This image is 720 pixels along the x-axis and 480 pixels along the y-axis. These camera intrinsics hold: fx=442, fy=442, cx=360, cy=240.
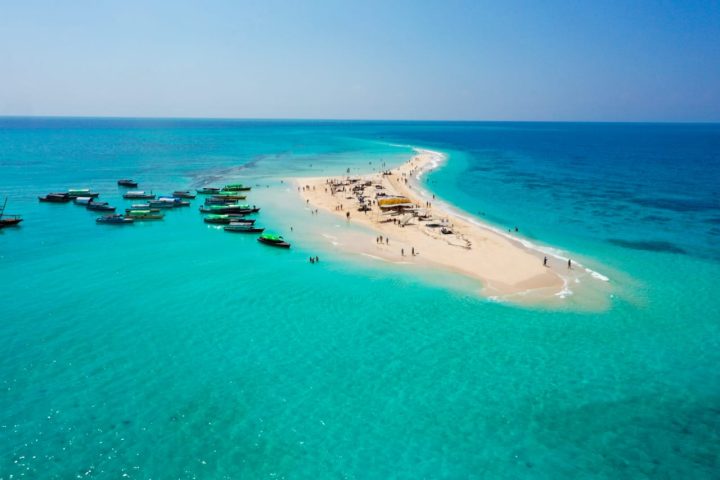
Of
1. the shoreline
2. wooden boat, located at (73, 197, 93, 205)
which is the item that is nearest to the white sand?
the shoreline

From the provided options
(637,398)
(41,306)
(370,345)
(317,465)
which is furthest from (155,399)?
(637,398)

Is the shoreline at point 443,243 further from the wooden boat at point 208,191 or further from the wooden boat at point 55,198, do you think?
the wooden boat at point 55,198

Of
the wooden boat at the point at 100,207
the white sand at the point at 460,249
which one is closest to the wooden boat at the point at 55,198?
the wooden boat at the point at 100,207

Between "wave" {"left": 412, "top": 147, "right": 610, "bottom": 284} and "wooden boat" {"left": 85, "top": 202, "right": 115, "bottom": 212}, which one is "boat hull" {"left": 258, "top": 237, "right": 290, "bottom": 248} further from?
"wooden boat" {"left": 85, "top": 202, "right": 115, "bottom": 212}

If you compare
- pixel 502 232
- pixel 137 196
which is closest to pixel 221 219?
pixel 137 196

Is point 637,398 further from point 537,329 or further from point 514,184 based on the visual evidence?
point 514,184
